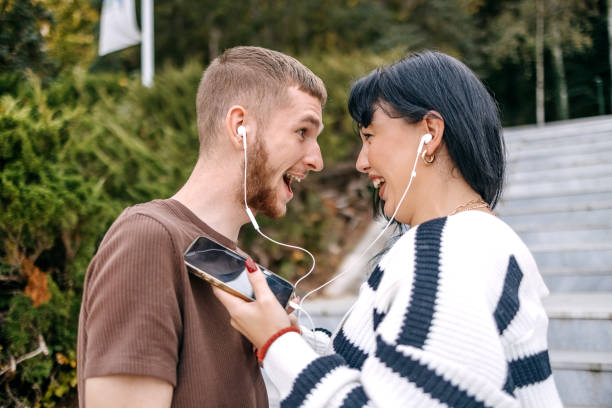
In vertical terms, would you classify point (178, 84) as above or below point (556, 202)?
above

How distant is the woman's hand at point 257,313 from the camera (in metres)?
1.29

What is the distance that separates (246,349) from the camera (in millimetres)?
1492

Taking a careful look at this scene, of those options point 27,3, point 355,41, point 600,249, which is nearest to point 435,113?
point 600,249

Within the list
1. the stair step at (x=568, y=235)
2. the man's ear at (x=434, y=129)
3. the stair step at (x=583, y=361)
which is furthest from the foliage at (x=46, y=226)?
the stair step at (x=568, y=235)

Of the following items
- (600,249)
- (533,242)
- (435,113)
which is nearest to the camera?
(435,113)

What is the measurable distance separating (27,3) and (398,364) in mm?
5310

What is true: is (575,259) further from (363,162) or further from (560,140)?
(560,140)

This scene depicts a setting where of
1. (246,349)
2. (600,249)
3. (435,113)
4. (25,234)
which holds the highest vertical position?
(435,113)

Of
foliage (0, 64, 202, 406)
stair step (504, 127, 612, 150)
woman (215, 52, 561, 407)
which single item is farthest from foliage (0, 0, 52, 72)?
stair step (504, 127, 612, 150)

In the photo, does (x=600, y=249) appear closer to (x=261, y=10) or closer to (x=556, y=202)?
(x=556, y=202)

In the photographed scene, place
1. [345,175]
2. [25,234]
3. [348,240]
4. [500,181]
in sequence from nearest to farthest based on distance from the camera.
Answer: [500,181], [25,234], [348,240], [345,175]

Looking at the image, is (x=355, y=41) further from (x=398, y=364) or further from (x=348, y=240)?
(x=398, y=364)

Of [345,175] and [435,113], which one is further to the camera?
[345,175]

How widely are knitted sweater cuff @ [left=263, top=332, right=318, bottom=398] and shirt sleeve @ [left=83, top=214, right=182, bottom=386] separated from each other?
0.25 meters
